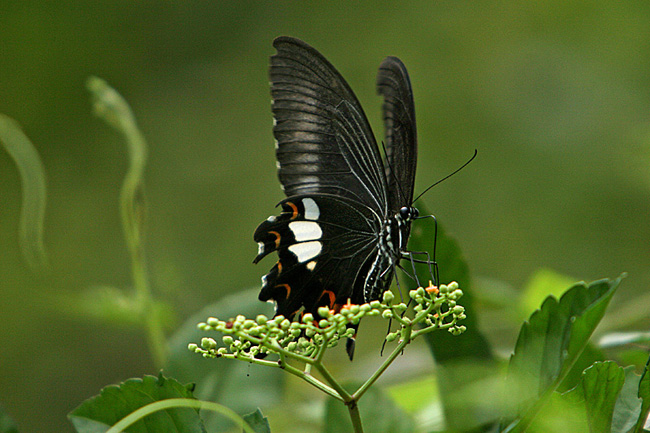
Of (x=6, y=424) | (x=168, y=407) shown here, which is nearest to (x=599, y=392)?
(x=168, y=407)

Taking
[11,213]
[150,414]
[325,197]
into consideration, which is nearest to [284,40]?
[325,197]

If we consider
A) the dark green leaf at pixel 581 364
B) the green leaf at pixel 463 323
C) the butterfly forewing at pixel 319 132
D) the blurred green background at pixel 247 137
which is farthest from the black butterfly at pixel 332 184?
the blurred green background at pixel 247 137

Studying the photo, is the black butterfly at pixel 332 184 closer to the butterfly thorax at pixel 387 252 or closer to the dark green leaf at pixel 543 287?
the butterfly thorax at pixel 387 252

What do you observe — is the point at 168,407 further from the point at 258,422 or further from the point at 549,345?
the point at 549,345

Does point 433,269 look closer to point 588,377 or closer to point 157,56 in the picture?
point 588,377

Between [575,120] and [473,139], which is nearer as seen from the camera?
[575,120]
